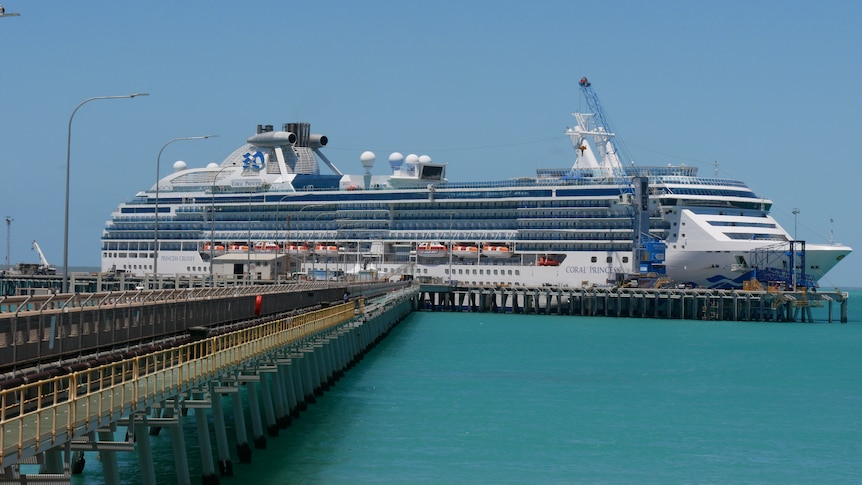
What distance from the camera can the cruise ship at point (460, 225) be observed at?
120500 mm

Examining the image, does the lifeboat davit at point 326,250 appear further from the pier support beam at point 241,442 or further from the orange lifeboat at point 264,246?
the pier support beam at point 241,442

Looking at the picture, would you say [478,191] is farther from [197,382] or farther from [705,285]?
[197,382]

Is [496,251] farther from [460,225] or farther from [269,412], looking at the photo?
[269,412]

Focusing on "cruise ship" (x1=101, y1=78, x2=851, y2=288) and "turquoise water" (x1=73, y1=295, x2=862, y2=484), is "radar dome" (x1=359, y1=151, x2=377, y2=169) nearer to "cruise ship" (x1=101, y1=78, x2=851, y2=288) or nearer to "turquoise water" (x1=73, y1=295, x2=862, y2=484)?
"cruise ship" (x1=101, y1=78, x2=851, y2=288)

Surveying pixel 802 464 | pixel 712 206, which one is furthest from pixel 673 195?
pixel 802 464

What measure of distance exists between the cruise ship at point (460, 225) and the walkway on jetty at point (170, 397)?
59.6 m

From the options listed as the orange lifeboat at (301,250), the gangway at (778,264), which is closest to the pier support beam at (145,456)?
the gangway at (778,264)

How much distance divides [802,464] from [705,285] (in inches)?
3239

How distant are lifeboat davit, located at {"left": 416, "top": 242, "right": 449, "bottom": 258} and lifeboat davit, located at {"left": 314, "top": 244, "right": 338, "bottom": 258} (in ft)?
36.6

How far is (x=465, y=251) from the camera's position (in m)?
137

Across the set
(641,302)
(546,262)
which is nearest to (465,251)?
(546,262)

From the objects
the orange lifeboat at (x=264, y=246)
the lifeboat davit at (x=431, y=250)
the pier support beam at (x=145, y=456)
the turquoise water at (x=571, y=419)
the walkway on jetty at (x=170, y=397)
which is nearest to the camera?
the walkway on jetty at (x=170, y=397)

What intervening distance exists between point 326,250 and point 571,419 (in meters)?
100

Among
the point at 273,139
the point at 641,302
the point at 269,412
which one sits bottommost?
the point at 269,412
